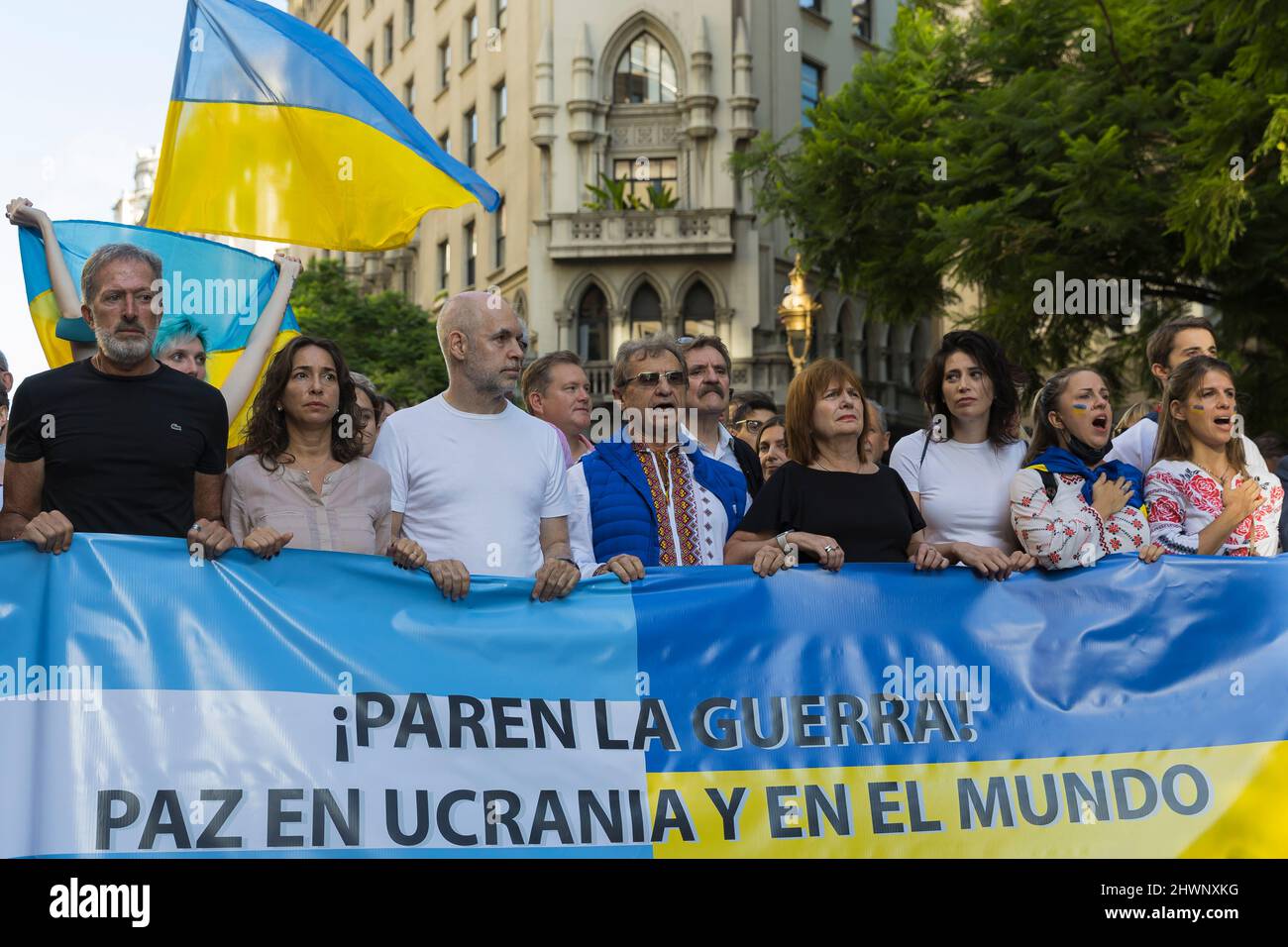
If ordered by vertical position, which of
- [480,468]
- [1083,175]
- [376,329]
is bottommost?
[480,468]

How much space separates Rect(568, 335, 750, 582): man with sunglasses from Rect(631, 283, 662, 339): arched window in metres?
31.4

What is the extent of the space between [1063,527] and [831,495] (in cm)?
82

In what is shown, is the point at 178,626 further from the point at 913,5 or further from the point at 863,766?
the point at 913,5

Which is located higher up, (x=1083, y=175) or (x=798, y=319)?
(x=1083, y=175)

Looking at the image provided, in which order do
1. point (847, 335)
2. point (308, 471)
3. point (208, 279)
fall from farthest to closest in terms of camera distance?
point (847, 335)
point (208, 279)
point (308, 471)

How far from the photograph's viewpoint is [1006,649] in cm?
524

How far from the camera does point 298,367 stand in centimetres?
527

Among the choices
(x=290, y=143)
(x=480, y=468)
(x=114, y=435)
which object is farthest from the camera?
(x=290, y=143)

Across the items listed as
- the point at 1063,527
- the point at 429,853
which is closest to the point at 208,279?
the point at 429,853

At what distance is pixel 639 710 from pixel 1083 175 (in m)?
11.4

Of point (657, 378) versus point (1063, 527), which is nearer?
point (1063, 527)

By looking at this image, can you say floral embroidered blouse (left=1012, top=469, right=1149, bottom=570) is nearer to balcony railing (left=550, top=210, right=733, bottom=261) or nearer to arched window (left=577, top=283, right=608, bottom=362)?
balcony railing (left=550, top=210, right=733, bottom=261)

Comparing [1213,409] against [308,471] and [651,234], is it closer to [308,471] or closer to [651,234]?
[308,471]

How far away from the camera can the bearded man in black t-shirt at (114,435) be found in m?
4.76
